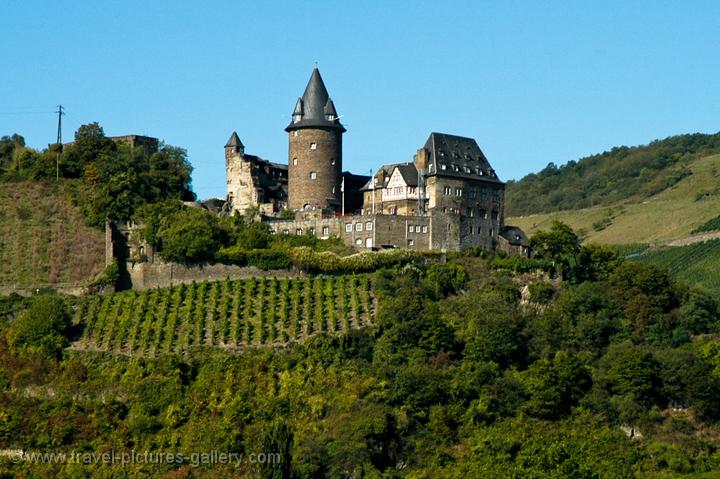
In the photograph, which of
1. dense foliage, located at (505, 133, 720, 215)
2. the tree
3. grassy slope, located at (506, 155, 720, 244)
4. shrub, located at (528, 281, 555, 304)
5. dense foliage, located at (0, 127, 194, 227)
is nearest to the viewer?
shrub, located at (528, 281, 555, 304)

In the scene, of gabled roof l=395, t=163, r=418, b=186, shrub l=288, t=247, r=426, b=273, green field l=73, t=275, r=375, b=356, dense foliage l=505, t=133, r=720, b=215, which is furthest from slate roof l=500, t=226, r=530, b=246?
dense foliage l=505, t=133, r=720, b=215

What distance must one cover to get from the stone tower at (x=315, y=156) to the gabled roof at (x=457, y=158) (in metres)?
5.03

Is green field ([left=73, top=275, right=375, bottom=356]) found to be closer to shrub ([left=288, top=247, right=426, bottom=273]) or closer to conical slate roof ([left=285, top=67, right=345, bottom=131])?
shrub ([left=288, top=247, right=426, bottom=273])

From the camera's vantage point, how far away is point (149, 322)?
64688 mm

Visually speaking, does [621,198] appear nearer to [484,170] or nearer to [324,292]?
[484,170]

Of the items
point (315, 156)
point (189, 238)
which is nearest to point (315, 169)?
point (315, 156)

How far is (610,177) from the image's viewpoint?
15212 centimetres

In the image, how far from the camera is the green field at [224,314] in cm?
6303

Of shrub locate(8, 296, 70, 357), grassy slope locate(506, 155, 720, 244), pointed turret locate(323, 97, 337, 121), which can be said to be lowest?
shrub locate(8, 296, 70, 357)

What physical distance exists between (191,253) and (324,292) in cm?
694

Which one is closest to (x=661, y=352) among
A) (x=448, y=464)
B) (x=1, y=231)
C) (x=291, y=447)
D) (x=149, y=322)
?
(x=448, y=464)

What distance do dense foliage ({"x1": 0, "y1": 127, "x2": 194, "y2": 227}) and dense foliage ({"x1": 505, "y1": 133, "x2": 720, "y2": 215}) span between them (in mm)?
66443

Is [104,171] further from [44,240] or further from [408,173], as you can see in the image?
[408,173]

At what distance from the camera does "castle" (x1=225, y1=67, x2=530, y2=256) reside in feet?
237
